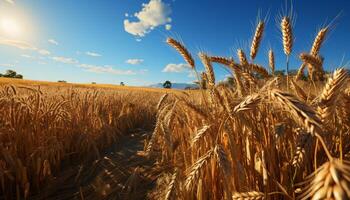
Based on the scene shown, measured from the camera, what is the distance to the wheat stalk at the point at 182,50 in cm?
222

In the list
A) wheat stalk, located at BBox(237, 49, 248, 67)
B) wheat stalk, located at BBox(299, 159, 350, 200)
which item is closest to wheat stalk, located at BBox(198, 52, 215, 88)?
wheat stalk, located at BBox(237, 49, 248, 67)

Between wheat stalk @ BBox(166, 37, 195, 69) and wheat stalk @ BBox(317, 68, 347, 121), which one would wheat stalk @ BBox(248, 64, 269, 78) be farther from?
wheat stalk @ BBox(317, 68, 347, 121)

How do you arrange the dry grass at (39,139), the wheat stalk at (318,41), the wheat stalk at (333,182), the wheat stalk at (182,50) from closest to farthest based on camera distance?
the wheat stalk at (333,182)
the wheat stalk at (318,41)
the wheat stalk at (182,50)
the dry grass at (39,139)

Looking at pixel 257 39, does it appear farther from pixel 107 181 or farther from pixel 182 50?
pixel 107 181

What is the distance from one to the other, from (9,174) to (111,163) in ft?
4.06

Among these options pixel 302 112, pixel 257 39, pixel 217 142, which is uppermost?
pixel 257 39

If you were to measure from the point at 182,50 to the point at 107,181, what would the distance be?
5.95ft

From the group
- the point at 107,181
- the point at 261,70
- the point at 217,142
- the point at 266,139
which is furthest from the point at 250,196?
the point at 107,181

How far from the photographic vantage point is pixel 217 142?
6.28ft

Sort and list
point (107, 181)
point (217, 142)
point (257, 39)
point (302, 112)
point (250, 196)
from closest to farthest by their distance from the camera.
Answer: point (302, 112)
point (250, 196)
point (217, 142)
point (257, 39)
point (107, 181)

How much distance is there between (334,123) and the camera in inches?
64.4

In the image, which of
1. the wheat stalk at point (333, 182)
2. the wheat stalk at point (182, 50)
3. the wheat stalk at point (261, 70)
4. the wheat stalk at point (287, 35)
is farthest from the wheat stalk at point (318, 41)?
the wheat stalk at point (333, 182)

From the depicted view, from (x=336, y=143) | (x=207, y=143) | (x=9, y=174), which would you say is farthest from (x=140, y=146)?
(x=336, y=143)

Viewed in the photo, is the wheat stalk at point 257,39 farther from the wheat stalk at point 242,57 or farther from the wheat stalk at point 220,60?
the wheat stalk at point 220,60
